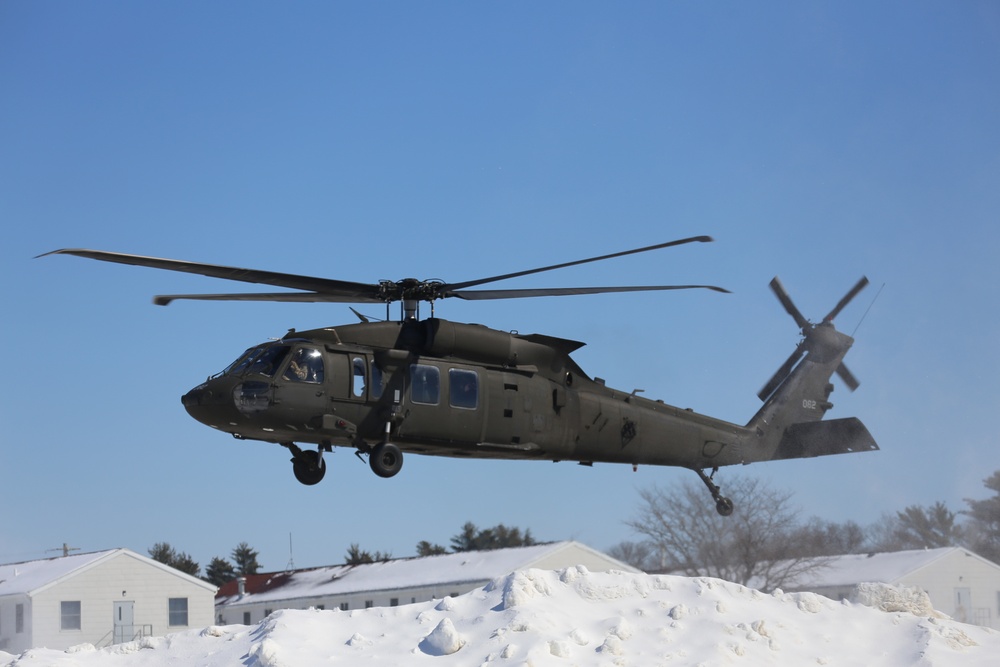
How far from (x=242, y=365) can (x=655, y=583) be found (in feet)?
31.4

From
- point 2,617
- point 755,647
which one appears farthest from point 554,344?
point 2,617

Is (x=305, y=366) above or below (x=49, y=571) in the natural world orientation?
below

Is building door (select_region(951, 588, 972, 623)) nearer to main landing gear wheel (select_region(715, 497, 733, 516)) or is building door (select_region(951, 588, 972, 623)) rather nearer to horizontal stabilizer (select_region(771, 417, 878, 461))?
horizontal stabilizer (select_region(771, 417, 878, 461))

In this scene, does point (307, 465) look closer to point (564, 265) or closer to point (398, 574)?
point (564, 265)

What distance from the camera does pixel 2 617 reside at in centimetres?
4262

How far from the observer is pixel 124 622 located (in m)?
43.4

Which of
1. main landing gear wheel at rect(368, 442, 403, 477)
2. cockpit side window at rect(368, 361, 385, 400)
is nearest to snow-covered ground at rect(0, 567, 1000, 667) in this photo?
main landing gear wheel at rect(368, 442, 403, 477)

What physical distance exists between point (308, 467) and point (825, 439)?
1075 centimetres

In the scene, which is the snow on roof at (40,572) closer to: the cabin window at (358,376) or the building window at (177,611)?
the building window at (177,611)

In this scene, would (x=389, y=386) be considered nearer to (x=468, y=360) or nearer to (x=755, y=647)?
(x=468, y=360)

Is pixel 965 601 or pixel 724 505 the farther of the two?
pixel 965 601

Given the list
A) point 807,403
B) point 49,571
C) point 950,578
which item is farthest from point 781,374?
point 49,571

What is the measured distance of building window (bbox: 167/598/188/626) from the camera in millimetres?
44844

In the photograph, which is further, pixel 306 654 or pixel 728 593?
pixel 728 593
